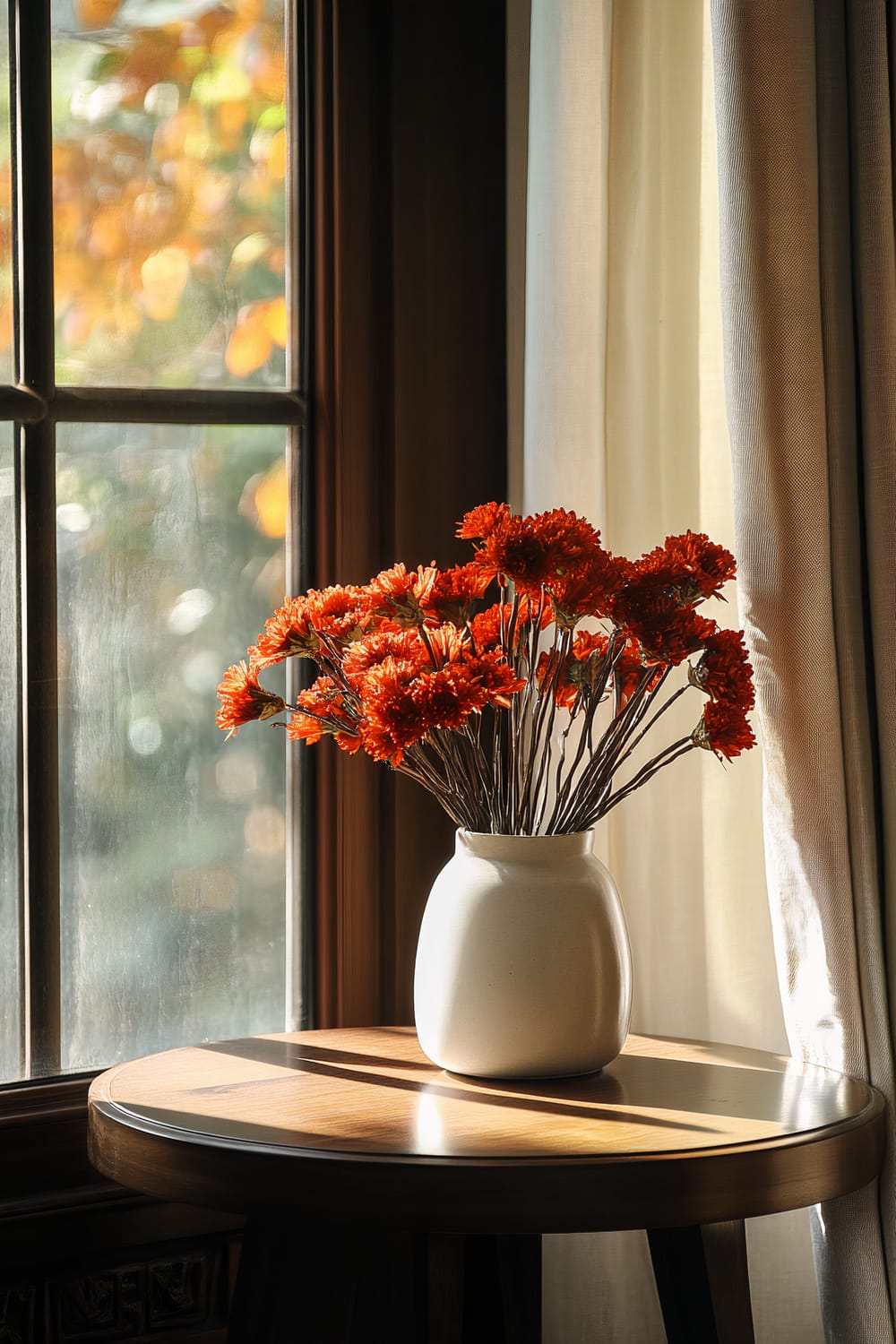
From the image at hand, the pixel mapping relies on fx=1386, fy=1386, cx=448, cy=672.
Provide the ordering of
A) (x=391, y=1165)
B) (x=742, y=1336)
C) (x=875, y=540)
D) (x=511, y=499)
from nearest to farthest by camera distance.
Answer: (x=391, y=1165), (x=742, y=1336), (x=875, y=540), (x=511, y=499)

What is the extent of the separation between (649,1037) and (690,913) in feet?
0.40

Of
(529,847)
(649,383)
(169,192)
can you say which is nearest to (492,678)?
(529,847)

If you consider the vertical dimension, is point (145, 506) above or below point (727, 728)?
above

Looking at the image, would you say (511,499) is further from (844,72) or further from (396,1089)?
(396,1089)

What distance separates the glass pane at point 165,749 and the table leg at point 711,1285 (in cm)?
51

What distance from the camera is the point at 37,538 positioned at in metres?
1.30

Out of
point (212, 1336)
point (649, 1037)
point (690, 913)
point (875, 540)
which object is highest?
point (875, 540)

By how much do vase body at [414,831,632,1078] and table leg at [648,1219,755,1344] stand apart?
5.9 inches

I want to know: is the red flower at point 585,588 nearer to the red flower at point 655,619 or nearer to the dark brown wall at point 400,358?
the red flower at point 655,619

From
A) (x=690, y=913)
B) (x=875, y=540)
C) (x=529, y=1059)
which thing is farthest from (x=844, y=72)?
(x=529, y=1059)

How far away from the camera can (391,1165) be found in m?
0.89

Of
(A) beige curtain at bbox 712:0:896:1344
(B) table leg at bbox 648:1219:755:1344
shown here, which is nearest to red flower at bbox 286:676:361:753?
(A) beige curtain at bbox 712:0:896:1344

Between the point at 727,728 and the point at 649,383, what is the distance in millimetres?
409

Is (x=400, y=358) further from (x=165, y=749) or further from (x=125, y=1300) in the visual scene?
(x=125, y=1300)
